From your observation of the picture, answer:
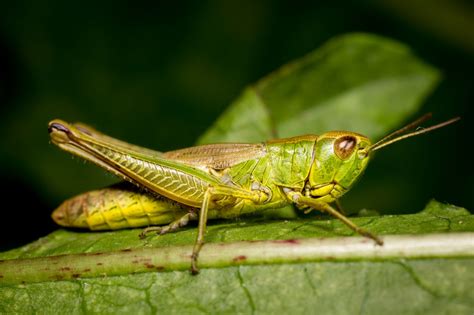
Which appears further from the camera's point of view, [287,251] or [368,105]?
[368,105]

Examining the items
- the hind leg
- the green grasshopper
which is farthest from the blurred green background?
the hind leg

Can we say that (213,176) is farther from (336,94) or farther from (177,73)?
(177,73)

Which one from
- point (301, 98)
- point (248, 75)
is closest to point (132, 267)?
point (301, 98)

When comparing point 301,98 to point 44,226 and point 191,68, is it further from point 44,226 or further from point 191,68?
point 44,226

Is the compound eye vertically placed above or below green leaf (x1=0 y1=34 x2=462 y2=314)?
above

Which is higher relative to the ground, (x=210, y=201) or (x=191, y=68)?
(x=191, y=68)

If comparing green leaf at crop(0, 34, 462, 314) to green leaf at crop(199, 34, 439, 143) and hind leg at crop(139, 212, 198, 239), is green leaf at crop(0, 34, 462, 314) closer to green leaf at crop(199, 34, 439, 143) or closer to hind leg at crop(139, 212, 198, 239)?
hind leg at crop(139, 212, 198, 239)
